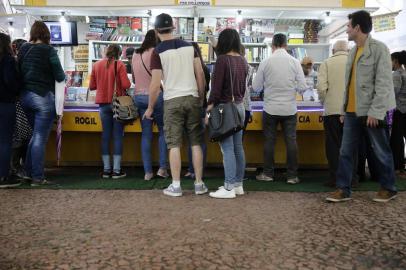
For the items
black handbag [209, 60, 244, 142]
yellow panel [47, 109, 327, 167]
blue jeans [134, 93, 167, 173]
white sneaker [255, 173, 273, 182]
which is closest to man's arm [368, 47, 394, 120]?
black handbag [209, 60, 244, 142]

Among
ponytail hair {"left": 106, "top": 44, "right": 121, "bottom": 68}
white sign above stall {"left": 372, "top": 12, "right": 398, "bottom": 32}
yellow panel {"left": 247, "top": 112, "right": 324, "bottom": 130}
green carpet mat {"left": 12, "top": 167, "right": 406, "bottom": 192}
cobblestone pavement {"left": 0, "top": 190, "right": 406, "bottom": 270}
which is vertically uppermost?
white sign above stall {"left": 372, "top": 12, "right": 398, "bottom": 32}

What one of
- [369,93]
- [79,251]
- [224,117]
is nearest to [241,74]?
[224,117]

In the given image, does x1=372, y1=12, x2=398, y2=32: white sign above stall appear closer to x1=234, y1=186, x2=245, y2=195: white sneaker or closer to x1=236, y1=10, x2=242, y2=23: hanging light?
x1=236, y1=10, x2=242, y2=23: hanging light

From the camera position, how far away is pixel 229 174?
4.25m

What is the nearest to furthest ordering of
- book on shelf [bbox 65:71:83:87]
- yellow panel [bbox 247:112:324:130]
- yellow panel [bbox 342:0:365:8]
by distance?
yellow panel [bbox 247:112:324:130]
yellow panel [bbox 342:0:365:8]
book on shelf [bbox 65:71:83:87]

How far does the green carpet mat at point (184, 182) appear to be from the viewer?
4.79 m

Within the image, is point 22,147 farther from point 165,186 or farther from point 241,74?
point 241,74

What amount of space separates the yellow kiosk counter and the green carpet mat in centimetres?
18

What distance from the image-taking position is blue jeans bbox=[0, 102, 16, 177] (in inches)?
184

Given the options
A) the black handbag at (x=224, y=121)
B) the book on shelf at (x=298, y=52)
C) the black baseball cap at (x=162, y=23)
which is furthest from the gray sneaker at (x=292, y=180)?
the book on shelf at (x=298, y=52)

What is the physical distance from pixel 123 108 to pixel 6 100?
3.99 feet

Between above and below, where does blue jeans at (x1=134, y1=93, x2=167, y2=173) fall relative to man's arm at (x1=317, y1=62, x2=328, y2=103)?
below

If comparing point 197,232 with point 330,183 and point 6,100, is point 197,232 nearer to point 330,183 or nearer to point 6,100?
point 330,183

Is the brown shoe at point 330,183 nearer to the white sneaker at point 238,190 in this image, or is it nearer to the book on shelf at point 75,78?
the white sneaker at point 238,190
